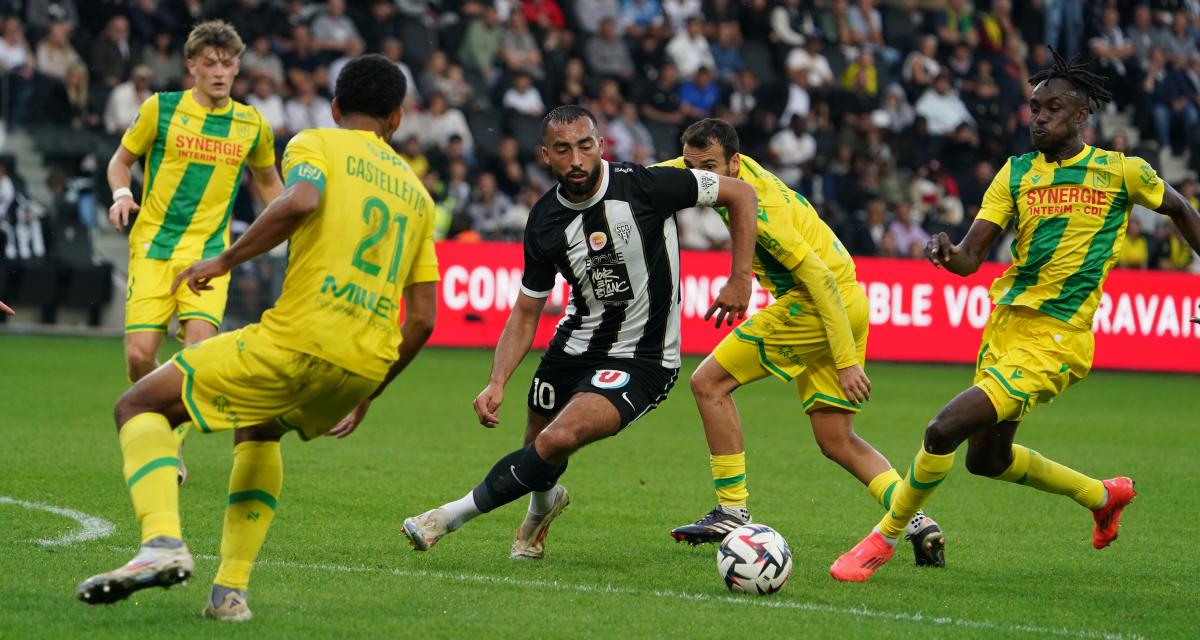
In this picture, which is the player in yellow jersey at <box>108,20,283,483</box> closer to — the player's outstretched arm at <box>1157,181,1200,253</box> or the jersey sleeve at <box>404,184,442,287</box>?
the jersey sleeve at <box>404,184,442,287</box>

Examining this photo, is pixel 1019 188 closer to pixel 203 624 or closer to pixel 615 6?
pixel 203 624

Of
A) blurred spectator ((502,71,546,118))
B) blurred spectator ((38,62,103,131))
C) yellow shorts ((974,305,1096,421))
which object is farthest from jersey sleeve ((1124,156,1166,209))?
blurred spectator ((502,71,546,118))

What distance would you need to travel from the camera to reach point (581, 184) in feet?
23.7

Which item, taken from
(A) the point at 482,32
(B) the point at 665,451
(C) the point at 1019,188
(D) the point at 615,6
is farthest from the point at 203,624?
(D) the point at 615,6

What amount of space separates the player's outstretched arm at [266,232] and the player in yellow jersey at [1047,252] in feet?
10.7

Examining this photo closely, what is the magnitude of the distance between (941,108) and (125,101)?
44.2ft

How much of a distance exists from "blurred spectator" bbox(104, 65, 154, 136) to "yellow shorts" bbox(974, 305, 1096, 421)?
14759mm

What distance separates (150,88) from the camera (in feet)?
68.5

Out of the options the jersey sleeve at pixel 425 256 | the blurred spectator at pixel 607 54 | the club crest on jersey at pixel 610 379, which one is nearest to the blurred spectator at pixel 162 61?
the blurred spectator at pixel 607 54

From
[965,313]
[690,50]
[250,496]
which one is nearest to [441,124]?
[690,50]

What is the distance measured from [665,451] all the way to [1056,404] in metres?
6.46

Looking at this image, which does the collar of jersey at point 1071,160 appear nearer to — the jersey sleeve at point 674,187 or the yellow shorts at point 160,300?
the jersey sleeve at point 674,187

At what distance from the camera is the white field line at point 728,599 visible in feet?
20.4

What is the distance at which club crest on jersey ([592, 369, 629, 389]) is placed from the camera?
7.33 metres
